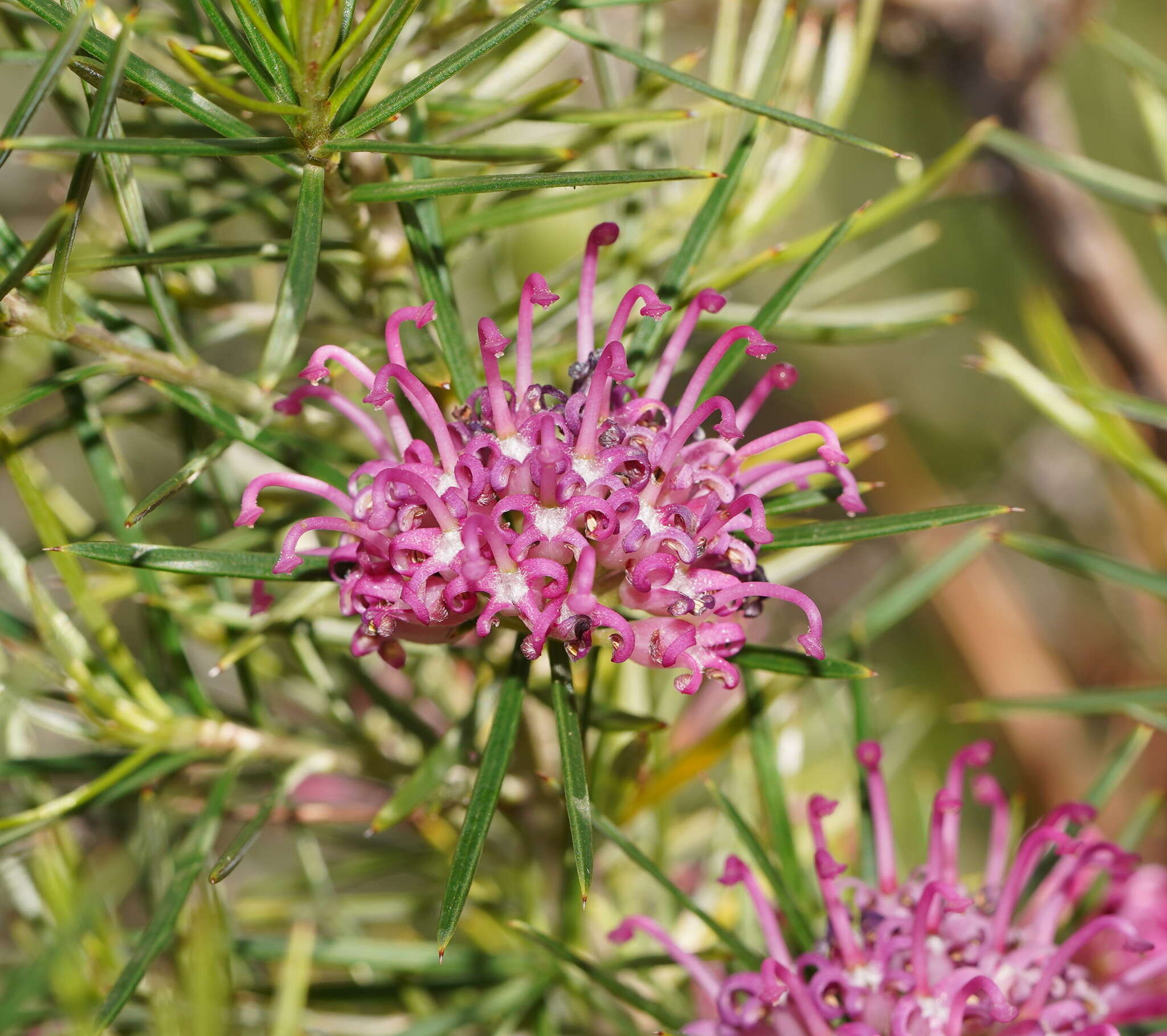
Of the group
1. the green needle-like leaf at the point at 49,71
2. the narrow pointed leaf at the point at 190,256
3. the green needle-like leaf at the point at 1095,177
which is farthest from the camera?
the green needle-like leaf at the point at 1095,177

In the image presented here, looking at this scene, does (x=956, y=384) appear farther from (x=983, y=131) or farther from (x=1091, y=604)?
(x=983, y=131)

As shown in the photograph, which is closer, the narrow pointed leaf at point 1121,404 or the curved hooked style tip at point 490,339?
the curved hooked style tip at point 490,339

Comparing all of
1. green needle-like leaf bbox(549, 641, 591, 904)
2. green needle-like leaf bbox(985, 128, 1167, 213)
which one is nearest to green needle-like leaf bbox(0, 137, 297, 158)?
green needle-like leaf bbox(549, 641, 591, 904)

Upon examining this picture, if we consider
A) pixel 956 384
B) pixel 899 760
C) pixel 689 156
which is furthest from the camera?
pixel 689 156

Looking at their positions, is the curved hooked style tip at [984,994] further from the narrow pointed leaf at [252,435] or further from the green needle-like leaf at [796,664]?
the narrow pointed leaf at [252,435]

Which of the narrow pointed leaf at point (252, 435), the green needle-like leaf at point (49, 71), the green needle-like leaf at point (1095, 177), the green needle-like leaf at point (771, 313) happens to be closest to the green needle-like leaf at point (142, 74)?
the green needle-like leaf at point (49, 71)

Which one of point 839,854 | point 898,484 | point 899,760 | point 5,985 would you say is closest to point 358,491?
point 5,985

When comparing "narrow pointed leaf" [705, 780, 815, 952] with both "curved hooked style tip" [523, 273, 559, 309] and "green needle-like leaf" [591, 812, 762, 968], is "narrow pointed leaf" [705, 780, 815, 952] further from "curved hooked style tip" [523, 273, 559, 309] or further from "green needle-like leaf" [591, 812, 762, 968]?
"curved hooked style tip" [523, 273, 559, 309]
